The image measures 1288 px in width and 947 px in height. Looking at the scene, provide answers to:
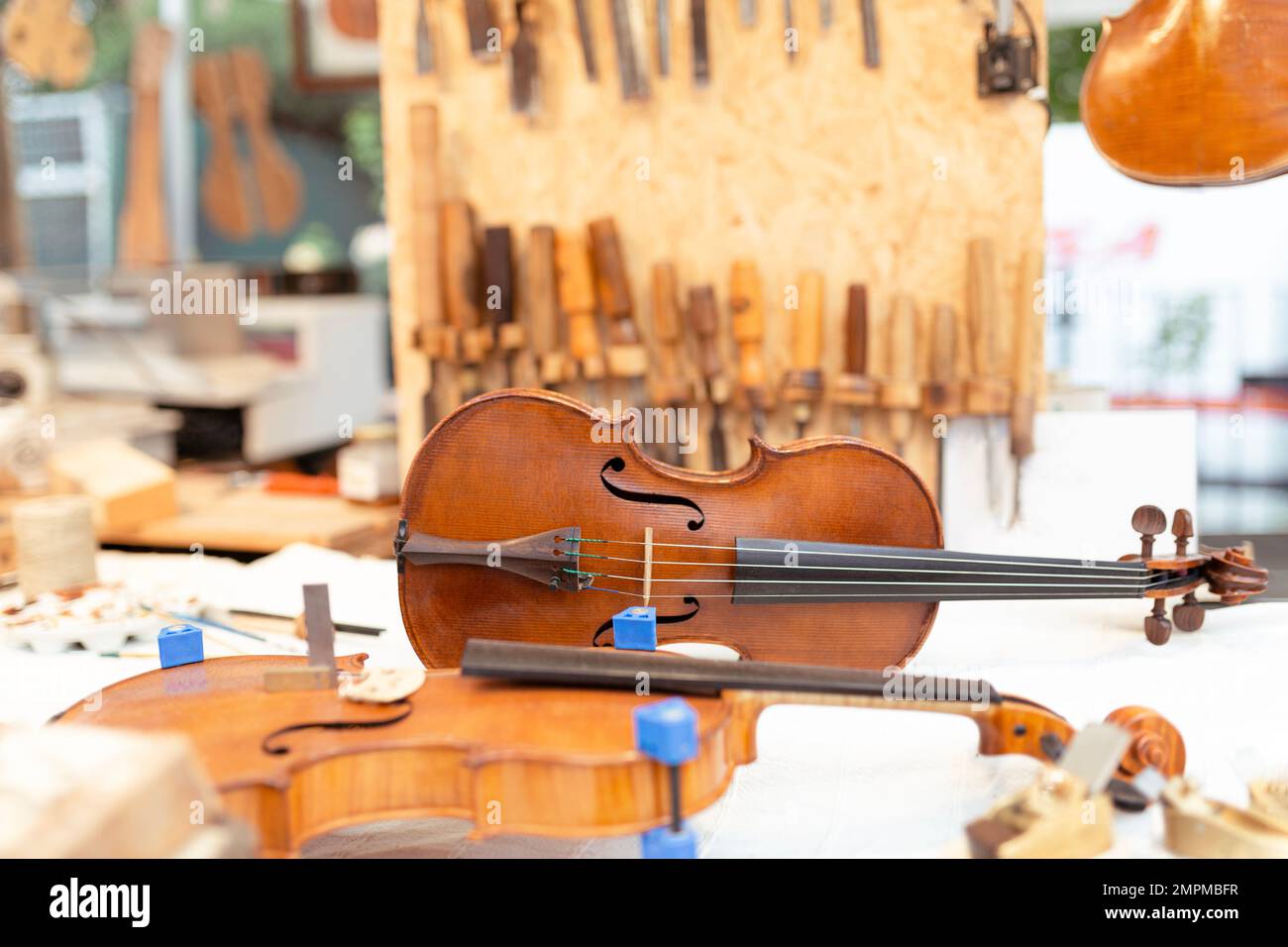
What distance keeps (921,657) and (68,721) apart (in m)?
1.19

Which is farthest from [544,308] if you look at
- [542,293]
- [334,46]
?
[334,46]

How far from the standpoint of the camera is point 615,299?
274cm

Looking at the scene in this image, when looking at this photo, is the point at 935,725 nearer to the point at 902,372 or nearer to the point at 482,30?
the point at 902,372

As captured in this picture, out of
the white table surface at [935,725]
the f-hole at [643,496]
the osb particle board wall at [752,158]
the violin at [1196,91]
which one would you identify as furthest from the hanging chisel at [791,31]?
the f-hole at [643,496]

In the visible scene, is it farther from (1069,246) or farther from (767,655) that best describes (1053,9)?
(767,655)

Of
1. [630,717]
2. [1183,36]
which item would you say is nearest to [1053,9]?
[1183,36]

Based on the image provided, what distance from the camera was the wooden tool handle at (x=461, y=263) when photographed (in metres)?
2.84

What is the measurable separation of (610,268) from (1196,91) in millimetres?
1366

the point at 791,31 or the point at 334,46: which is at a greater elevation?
the point at 334,46

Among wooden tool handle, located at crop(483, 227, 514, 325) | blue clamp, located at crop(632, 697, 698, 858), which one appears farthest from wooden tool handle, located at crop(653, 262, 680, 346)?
blue clamp, located at crop(632, 697, 698, 858)

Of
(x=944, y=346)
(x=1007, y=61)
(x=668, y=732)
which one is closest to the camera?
(x=668, y=732)

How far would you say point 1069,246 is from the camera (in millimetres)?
6090

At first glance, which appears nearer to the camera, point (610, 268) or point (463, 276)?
point (610, 268)

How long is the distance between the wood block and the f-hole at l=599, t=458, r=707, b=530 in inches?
66.7
